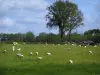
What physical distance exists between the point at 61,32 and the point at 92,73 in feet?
266

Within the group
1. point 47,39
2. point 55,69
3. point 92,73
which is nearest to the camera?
point 92,73

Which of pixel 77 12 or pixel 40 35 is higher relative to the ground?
pixel 77 12

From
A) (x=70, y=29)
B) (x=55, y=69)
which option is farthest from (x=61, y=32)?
(x=55, y=69)

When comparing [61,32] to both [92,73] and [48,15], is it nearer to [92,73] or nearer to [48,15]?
[48,15]

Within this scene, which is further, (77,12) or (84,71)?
(77,12)

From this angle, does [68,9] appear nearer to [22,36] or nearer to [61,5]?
[61,5]

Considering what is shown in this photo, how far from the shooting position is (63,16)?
9831 centimetres

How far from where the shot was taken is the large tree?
3878 inches

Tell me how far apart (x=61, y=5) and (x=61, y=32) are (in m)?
7.95

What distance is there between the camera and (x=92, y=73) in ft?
62.5

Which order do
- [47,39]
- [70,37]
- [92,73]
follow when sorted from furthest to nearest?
[70,37] → [47,39] → [92,73]

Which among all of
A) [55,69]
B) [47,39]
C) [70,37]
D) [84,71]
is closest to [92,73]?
[84,71]

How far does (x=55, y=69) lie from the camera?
20.7 meters

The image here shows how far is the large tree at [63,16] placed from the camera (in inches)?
3878
